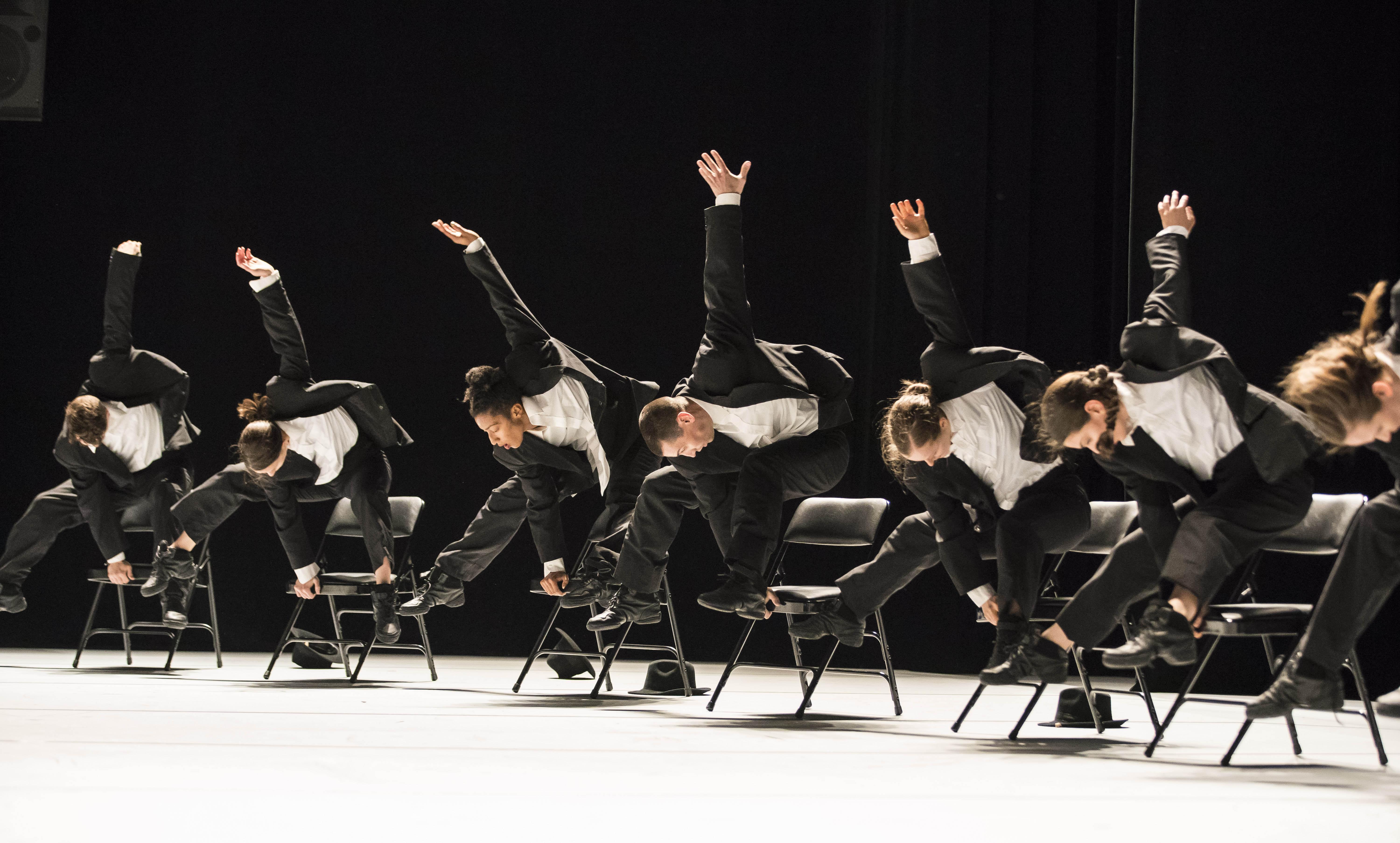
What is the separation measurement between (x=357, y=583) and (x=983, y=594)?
2.86 metres

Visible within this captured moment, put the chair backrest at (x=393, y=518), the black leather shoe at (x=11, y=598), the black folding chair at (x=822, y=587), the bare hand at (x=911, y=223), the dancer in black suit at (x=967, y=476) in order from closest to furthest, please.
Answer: the dancer in black suit at (x=967, y=476)
the bare hand at (x=911, y=223)
the black folding chair at (x=822, y=587)
the chair backrest at (x=393, y=518)
the black leather shoe at (x=11, y=598)

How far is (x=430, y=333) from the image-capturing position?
22.1 ft

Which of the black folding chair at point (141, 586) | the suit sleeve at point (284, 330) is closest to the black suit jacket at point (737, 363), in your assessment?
the suit sleeve at point (284, 330)

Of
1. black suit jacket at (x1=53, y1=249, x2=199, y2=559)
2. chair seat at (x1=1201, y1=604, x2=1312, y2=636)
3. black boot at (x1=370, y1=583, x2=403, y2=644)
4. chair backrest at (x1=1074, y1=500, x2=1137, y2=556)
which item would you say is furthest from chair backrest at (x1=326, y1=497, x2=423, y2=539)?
chair seat at (x1=1201, y1=604, x2=1312, y2=636)

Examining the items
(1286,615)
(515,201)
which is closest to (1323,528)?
(1286,615)

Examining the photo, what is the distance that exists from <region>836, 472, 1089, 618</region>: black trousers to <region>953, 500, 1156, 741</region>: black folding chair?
0.35 ft

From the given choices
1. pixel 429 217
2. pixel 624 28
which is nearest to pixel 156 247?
pixel 429 217

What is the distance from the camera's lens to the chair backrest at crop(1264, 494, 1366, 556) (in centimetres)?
336

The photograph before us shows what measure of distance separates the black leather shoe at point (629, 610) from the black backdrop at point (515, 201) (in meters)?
1.83

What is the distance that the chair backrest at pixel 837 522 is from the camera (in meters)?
4.28

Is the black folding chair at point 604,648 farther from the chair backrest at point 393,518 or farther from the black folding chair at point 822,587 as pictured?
the chair backrest at point 393,518

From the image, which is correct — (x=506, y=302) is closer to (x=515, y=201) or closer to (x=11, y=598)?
(x=515, y=201)

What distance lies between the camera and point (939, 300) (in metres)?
3.71

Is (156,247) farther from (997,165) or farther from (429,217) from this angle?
(997,165)
